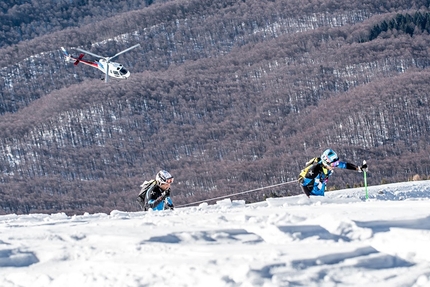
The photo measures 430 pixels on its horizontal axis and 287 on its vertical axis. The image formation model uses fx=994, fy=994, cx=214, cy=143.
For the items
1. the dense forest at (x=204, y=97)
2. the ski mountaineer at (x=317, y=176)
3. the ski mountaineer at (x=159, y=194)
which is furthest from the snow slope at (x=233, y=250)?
the dense forest at (x=204, y=97)

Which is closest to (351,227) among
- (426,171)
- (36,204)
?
(426,171)

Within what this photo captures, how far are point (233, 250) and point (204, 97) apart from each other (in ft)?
353

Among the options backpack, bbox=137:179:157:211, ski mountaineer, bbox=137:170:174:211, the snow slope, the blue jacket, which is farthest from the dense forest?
the snow slope

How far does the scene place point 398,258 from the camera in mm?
11555

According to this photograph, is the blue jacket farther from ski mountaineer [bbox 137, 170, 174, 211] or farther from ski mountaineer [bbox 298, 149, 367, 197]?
ski mountaineer [bbox 137, 170, 174, 211]

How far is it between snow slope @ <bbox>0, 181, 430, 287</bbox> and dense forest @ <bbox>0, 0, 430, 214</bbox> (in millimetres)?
43572

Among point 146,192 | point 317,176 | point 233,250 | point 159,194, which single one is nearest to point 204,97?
point 317,176

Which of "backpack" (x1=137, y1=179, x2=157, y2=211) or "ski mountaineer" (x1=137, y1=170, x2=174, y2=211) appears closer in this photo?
"ski mountaineer" (x1=137, y1=170, x2=174, y2=211)

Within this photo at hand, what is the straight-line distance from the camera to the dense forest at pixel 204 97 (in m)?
85.9

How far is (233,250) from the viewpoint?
38.2ft

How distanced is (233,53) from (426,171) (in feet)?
210

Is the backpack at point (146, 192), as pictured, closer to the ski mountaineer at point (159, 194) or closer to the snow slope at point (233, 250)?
the ski mountaineer at point (159, 194)

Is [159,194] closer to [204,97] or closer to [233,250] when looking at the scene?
[233,250]

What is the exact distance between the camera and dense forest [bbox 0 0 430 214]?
85938 mm
